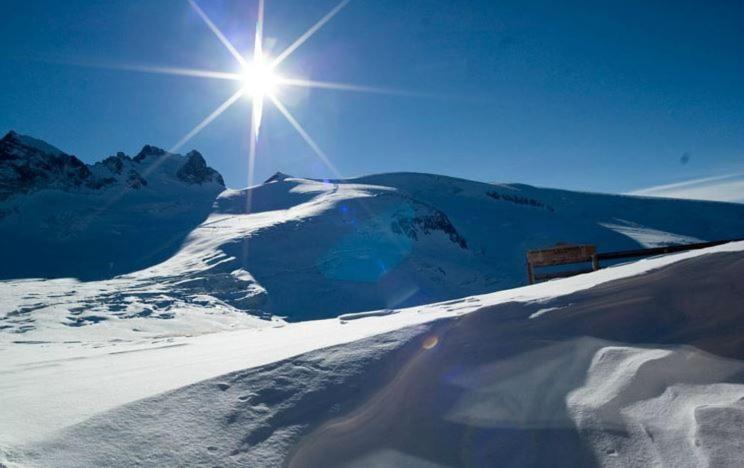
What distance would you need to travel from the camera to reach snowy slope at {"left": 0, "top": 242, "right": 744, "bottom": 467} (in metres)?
1.62

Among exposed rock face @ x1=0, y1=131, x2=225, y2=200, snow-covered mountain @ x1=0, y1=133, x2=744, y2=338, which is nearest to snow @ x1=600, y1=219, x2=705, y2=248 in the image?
snow-covered mountain @ x1=0, y1=133, x2=744, y2=338

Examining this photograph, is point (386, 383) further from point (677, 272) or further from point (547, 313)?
point (677, 272)

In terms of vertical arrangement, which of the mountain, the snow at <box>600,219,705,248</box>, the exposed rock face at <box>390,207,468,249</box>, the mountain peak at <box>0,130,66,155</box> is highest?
the mountain peak at <box>0,130,66,155</box>

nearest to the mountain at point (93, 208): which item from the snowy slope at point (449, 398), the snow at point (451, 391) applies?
the snow at point (451, 391)

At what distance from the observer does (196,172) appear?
60531 mm

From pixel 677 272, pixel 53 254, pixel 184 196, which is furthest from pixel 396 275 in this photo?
pixel 184 196

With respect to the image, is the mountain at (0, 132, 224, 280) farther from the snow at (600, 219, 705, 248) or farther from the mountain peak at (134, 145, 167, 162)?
the snow at (600, 219, 705, 248)

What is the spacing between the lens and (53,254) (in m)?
33.3

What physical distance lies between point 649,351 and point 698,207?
9510 cm

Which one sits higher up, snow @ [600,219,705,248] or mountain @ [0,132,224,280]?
mountain @ [0,132,224,280]

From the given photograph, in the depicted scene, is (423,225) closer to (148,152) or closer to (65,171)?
(65,171)

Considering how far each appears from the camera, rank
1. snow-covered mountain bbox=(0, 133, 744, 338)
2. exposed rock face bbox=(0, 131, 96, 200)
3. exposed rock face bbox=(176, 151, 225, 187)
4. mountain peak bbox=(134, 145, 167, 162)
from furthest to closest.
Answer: mountain peak bbox=(134, 145, 167, 162)
exposed rock face bbox=(176, 151, 225, 187)
exposed rock face bbox=(0, 131, 96, 200)
snow-covered mountain bbox=(0, 133, 744, 338)

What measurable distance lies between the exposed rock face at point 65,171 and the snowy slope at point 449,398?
56.5 meters

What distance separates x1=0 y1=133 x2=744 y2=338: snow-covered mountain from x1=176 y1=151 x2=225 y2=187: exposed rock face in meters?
0.26
